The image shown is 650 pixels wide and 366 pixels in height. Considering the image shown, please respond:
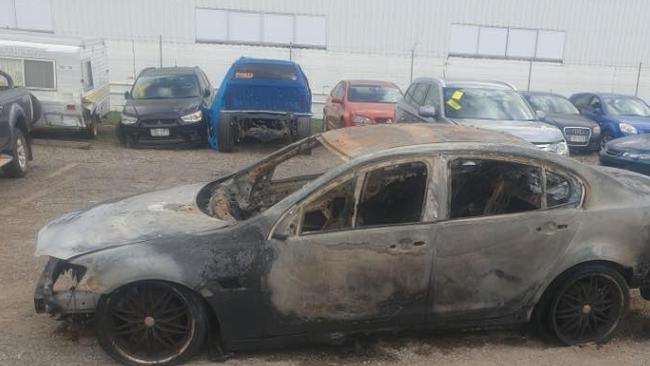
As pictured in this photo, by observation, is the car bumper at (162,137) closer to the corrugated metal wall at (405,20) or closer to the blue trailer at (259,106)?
the blue trailer at (259,106)

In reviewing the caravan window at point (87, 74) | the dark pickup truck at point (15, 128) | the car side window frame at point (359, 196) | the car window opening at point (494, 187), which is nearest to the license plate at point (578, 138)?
the car window opening at point (494, 187)

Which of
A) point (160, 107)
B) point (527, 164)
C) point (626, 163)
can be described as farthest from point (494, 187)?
point (160, 107)

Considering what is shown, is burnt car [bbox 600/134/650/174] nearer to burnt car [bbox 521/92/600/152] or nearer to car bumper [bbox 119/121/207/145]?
Result: burnt car [bbox 521/92/600/152]

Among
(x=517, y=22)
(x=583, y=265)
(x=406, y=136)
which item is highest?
(x=517, y=22)

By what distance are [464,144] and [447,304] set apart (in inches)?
42.5

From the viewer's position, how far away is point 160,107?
1262 cm

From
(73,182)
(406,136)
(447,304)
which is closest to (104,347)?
(447,304)

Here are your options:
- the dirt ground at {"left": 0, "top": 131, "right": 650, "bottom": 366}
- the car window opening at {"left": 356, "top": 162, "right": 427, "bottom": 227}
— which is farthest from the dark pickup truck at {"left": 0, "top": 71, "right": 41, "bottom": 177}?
the car window opening at {"left": 356, "top": 162, "right": 427, "bottom": 227}

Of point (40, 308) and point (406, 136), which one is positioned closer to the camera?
point (40, 308)

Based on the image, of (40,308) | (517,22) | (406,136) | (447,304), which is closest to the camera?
(40,308)

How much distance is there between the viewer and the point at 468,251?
3.84m

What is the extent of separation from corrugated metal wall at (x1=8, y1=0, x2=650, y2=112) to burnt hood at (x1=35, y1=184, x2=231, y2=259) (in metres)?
15.8

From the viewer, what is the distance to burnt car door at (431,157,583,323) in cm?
385

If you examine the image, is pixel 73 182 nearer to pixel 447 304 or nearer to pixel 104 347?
pixel 104 347
